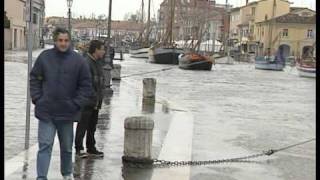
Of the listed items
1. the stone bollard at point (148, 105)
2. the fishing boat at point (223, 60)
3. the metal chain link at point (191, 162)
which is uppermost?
the metal chain link at point (191, 162)

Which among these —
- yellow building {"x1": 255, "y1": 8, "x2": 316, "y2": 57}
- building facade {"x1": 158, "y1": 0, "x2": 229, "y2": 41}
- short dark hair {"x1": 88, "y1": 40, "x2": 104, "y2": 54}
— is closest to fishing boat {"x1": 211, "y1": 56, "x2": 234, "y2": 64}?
building facade {"x1": 158, "y1": 0, "x2": 229, "y2": 41}

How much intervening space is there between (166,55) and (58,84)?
55298 mm

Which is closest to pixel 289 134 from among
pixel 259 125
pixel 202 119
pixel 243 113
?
pixel 259 125

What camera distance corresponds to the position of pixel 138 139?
8000mm

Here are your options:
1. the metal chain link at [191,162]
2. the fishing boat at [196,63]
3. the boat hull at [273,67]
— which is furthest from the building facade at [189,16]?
the metal chain link at [191,162]

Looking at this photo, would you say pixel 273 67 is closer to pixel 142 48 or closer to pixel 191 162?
pixel 142 48

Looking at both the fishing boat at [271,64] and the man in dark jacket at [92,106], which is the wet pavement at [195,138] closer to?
the man in dark jacket at [92,106]

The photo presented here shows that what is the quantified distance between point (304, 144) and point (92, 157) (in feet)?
15.4

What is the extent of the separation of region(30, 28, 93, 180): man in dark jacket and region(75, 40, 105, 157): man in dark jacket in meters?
1.54

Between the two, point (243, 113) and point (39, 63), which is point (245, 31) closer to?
point (243, 113)

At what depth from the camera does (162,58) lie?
6119 cm

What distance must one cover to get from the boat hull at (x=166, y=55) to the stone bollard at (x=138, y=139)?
53050 millimetres

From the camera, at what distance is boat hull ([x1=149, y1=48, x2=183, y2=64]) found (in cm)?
6103

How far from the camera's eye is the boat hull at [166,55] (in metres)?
61.0
